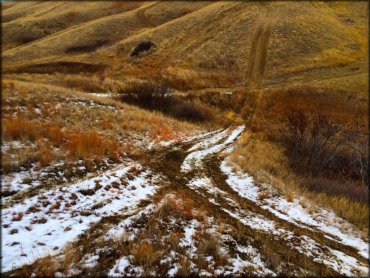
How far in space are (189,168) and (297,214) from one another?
5.12 meters

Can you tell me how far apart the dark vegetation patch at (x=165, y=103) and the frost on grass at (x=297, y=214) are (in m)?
13.0

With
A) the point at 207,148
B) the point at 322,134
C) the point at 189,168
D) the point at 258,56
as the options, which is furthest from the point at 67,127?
the point at 258,56

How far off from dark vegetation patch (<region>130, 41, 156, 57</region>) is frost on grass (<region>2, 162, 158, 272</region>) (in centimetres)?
3725

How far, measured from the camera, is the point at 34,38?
193 feet

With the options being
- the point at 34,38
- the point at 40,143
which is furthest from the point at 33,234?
the point at 34,38

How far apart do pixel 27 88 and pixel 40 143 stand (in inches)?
302

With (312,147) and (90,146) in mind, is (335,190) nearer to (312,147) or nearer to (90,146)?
(312,147)

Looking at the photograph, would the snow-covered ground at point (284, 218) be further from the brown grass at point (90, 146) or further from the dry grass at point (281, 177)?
the brown grass at point (90, 146)

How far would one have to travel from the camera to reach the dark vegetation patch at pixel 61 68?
3988 centimetres

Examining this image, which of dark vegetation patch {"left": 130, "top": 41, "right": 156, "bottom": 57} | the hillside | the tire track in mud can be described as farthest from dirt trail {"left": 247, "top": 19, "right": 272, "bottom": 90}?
the tire track in mud

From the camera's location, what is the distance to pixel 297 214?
446 inches

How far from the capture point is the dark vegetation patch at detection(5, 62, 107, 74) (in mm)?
39875

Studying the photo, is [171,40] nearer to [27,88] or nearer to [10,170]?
[27,88]

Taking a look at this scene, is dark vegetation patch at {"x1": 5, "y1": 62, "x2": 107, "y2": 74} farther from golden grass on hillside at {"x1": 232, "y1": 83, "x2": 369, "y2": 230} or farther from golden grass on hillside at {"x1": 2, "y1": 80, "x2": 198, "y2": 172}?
golden grass on hillside at {"x1": 232, "y1": 83, "x2": 369, "y2": 230}
